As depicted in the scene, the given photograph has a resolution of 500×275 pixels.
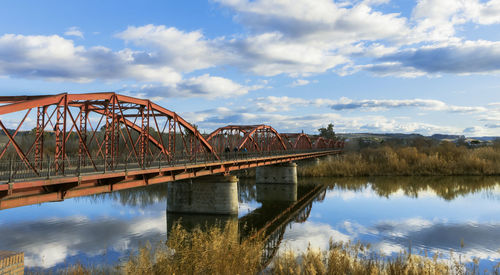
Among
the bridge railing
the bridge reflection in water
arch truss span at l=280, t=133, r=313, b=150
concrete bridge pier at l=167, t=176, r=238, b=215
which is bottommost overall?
the bridge reflection in water

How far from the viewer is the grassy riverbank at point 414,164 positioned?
64.1m

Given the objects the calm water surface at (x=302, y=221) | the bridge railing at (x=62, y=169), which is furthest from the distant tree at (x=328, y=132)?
the bridge railing at (x=62, y=169)

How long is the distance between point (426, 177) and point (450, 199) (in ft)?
72.3

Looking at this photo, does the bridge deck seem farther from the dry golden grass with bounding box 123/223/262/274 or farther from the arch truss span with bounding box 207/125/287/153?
the arch truss span with bounding box 207/125/287/153

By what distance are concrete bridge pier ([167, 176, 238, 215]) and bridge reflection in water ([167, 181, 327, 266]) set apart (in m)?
0.63

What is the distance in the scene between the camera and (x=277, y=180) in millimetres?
61531

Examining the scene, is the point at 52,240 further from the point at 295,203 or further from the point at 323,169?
the point at 323,169

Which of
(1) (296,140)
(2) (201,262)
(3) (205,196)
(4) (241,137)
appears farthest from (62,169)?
(1) (296,140)

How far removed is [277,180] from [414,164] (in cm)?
2751

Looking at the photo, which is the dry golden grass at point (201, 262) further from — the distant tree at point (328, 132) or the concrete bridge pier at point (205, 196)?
the distant tree at point (328, 132)

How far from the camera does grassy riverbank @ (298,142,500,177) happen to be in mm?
64113

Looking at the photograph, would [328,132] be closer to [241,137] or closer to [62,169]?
[241,137]

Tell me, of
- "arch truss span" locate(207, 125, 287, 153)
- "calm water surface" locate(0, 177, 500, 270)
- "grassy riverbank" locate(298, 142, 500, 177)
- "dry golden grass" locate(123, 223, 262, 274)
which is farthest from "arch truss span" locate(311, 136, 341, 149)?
"dry golden grass" locate(123, 223, 262, 274)

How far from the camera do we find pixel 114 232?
27500 millimetres
